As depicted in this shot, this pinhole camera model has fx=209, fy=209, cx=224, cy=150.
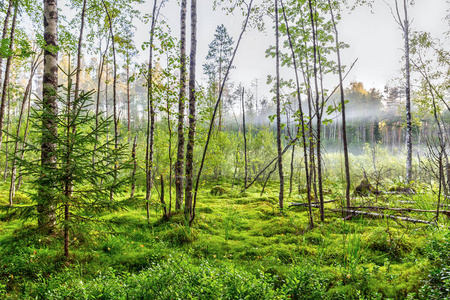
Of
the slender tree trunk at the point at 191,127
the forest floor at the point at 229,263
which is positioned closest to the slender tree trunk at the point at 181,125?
the slender tree trunk at the point at 191,127

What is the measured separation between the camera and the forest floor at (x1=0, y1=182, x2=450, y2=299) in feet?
8.21

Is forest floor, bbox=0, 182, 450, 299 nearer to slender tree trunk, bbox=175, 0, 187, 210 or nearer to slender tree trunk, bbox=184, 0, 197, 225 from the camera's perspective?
slender tree trunk, bbox=184, 0, 197, 225

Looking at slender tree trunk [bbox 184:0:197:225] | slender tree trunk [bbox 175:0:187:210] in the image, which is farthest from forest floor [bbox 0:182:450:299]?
slender tree trunk [bbox 175:0:187:210]

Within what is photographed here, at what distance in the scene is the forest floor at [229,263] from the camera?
2502 millimetres

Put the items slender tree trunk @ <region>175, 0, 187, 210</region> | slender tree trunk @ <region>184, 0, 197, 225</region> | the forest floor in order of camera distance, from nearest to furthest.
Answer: the forest floor, slender tree trunk @ <region>184, 0, 197, 225</region>, slender tree trunk @ <region>175, 0, 187, 210</region>

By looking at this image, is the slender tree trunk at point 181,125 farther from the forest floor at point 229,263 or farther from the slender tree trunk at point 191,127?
the forest floor at point 229,263

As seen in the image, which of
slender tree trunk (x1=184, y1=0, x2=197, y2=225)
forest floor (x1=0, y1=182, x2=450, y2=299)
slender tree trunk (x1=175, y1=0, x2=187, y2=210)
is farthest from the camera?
slender tree trunk (x1=175, y1=0, x2=187, y2=210)

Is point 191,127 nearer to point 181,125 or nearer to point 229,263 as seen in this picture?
point 181,125

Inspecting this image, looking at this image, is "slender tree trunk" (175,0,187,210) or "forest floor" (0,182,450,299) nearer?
"forest floor" (0,182,450,299)

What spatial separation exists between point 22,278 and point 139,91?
5118 cm

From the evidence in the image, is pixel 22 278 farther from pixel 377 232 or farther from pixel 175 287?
pixel 377 232

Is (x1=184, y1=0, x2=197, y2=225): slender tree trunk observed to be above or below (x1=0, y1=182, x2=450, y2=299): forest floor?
above

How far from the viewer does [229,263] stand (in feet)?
11.8

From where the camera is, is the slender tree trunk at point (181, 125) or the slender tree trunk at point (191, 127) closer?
the slender tree trunk at point (191, 127)
